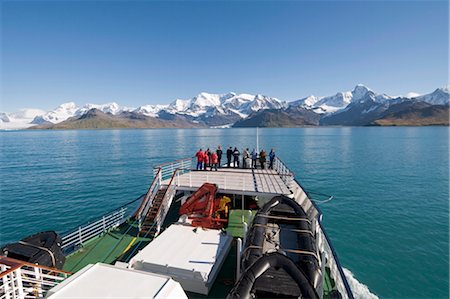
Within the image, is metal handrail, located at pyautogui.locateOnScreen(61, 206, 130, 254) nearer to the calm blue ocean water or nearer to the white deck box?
the white deck box

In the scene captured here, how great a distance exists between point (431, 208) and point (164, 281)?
91.0 ft

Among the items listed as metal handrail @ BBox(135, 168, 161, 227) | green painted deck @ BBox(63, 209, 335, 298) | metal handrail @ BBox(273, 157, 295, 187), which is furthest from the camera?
metal handrail @ BBox(273, 157, 295, 187)

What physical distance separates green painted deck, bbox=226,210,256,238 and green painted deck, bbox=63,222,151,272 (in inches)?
173

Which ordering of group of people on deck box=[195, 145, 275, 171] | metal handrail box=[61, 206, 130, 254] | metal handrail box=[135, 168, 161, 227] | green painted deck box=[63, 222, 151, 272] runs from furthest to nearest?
group of people on deck box=[195, 145, 275, 171]
metal handrail box=[135, 168, 161, 227]
metal handrail box=[61, 206, 130, 254]
green painted deck box=[63, 222, 151, 272]

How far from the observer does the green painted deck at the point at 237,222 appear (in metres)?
11.8

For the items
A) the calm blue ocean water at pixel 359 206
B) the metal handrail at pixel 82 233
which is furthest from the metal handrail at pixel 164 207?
the calm blue ocean water at pixel 359 206

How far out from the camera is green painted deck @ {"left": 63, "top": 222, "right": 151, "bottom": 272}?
976 centimetres

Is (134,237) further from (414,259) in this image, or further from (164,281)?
(414,259)

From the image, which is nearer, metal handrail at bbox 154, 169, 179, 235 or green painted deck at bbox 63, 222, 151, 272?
green painted deck at bbox 63, 222, 151, 272

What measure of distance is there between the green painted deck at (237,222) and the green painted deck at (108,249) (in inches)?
173

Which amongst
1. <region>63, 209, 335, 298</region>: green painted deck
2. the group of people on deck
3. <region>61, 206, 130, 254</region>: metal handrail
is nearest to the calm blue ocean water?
<region>63, 209, 335, 298</region>: green painted deck

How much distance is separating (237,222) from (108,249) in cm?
678

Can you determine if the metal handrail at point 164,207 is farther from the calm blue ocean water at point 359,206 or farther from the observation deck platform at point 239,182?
the calm blue ocean water at point 359,206

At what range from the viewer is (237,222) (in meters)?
13.0
